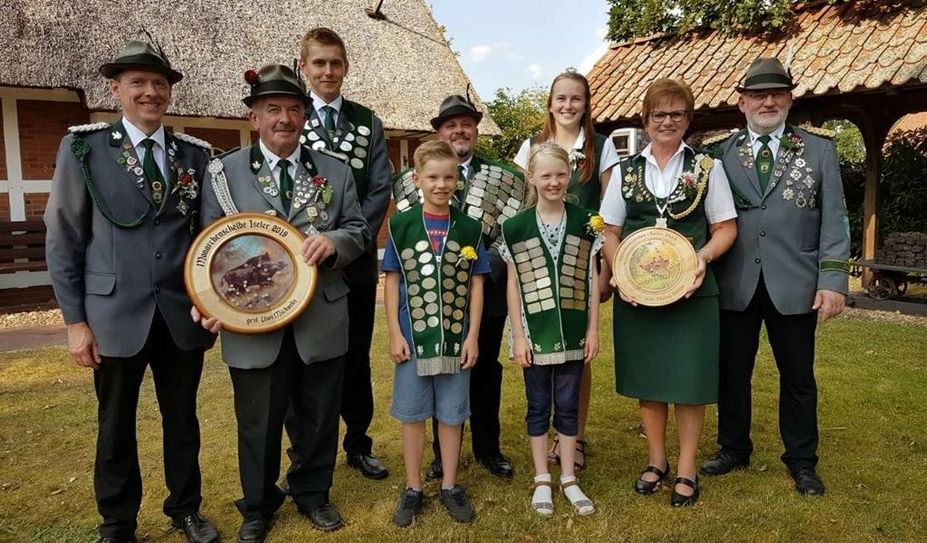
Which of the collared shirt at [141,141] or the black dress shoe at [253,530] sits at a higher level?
the collared shirt at [141,141]

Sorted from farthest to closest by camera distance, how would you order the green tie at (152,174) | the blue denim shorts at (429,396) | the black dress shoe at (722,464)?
the black dress shoe at (722,464) < the blue denim shorts at (429,396) < the green tie at (152,174)

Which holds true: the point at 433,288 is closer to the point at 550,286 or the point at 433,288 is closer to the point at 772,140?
the point at 550,286

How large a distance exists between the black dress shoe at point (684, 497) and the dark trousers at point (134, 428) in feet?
7.45

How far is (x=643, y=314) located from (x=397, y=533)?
1.57 meters

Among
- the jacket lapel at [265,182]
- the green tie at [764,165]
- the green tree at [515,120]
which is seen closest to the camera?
the jacket lapel at [265,182]

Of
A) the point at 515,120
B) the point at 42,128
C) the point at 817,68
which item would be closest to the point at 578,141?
the point at 817,68

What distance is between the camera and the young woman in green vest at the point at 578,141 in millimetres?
3598

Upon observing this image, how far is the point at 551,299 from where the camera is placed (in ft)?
10.8

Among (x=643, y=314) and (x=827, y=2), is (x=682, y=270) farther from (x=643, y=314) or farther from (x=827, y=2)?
(x=827, y=2)

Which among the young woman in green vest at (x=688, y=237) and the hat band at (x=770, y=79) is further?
the hat band at (x=770, y=79)

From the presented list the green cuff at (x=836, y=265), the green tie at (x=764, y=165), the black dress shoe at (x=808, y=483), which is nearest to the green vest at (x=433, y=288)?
the green tie at (x=764, y=165)

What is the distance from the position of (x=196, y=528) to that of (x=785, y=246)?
10.2 ft

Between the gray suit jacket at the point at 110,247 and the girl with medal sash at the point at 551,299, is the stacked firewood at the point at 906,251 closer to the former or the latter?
the girl with medal sash at the point at 551,299

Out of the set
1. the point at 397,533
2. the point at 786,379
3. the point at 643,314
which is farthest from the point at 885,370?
the point at 397,533
